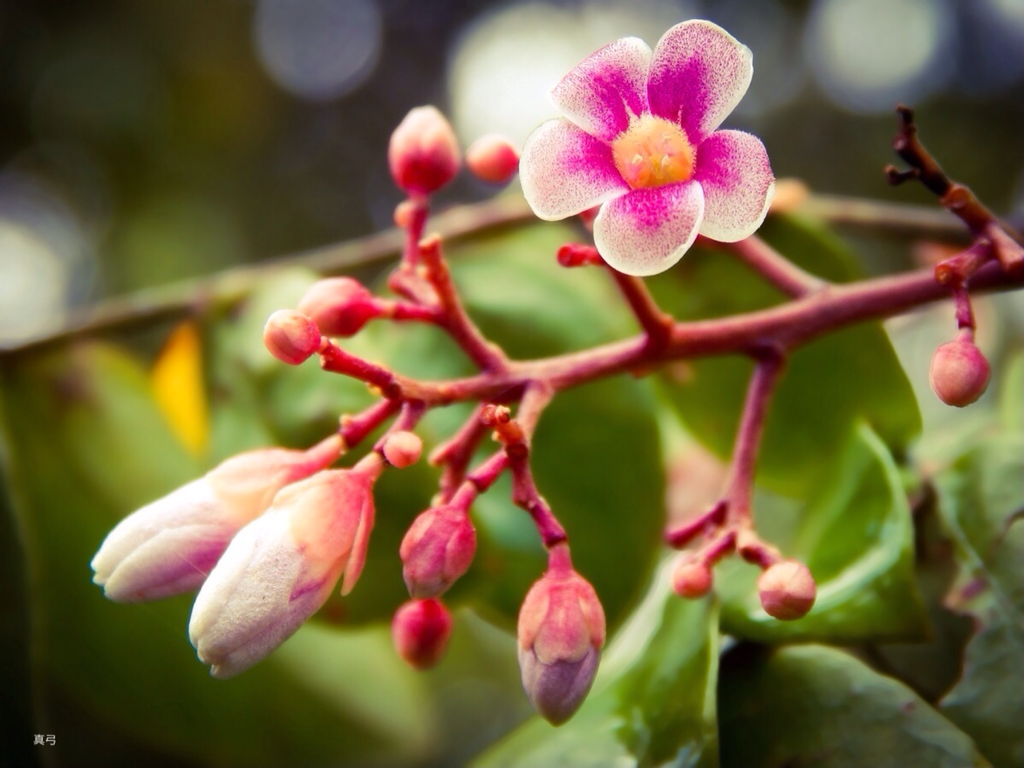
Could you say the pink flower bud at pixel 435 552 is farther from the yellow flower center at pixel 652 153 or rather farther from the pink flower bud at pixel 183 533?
the yellow flower center at pixel 652 153

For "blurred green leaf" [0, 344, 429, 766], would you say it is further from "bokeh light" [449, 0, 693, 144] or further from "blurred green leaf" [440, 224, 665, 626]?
"bokeh light" [449, 0, 693, 144]

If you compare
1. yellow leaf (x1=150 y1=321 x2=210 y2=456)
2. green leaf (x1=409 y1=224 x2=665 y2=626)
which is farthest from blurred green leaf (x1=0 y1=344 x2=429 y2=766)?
green leaf (x1=409 y1=224 x2=665 y2=626)

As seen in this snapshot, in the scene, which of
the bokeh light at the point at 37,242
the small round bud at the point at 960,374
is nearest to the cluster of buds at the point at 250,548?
the small round bud at the point at 960,374

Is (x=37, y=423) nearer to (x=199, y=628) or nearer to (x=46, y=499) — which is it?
(x=46, y=499)

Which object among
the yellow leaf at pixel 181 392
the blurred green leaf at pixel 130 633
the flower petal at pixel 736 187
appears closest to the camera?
the flower petal at pixel 736 187

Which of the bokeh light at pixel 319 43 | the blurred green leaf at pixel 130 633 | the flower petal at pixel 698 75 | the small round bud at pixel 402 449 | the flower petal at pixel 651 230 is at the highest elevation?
the bokeh light at pixel 319 43

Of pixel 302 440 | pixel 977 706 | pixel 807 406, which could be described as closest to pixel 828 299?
pixel 807 406
